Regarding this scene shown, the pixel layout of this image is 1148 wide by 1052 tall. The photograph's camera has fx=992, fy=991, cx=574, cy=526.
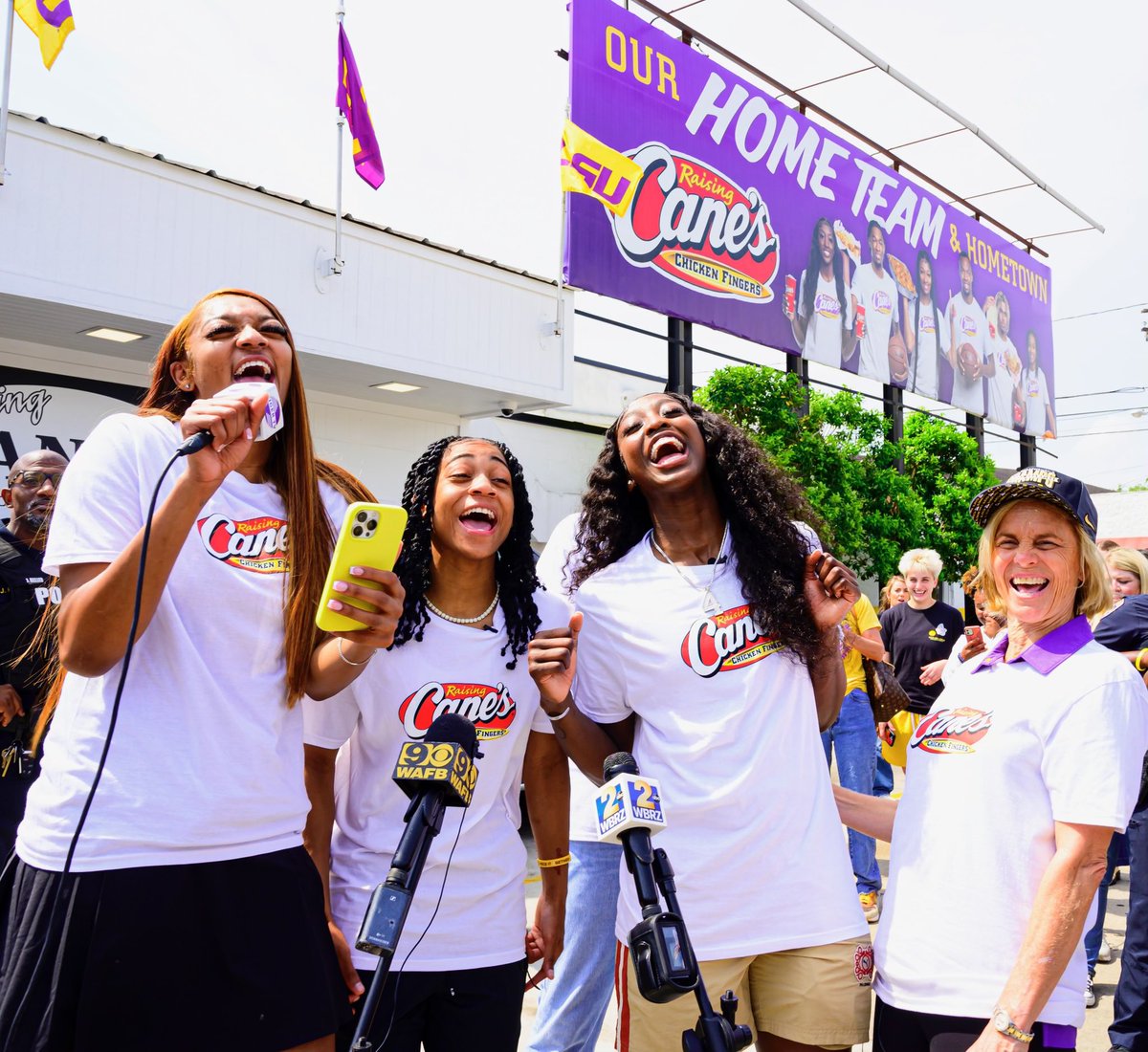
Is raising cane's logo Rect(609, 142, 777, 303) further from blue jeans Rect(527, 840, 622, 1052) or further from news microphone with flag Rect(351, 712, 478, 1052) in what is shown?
news microphone with flag Rect(351, 712, 478, 1052)

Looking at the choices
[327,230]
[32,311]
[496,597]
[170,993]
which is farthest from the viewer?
[327,230]

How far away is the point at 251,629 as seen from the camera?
6.58 ft

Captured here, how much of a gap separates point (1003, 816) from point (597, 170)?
11082 millimetres

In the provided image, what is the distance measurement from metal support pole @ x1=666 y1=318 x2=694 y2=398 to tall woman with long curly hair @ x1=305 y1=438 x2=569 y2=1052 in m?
11.0

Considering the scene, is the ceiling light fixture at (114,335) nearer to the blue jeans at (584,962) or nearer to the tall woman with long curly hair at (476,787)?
the tall woman with long curly hair at (476,787)

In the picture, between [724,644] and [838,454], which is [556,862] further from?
[838,454]

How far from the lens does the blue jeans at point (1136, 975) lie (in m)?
3.73

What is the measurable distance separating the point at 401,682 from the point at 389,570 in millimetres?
482

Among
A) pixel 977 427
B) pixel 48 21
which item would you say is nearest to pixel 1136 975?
pixel 48 21

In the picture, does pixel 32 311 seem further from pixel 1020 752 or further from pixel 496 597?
pixel 1020 752

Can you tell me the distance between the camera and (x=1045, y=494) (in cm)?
234

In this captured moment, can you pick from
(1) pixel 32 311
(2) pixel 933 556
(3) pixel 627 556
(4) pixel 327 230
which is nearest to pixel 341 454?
(4) pixel 327 230

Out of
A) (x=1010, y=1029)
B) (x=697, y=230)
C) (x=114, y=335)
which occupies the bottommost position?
(x=1010, y=1029)

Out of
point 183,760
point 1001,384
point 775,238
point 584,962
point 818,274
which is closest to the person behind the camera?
point 183,760
